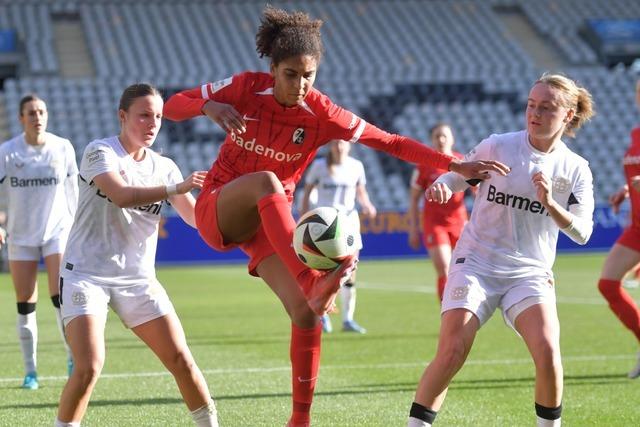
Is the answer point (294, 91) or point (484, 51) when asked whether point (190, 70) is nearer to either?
point (484, 51)

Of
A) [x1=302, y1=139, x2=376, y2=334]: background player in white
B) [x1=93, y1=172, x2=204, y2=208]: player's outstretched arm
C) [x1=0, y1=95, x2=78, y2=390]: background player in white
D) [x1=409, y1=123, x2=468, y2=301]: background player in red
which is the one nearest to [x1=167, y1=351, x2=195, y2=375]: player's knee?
[x1=93, y1=172, x2=204, y2=208]: player's outstretched arm

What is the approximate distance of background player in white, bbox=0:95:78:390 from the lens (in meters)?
8.78

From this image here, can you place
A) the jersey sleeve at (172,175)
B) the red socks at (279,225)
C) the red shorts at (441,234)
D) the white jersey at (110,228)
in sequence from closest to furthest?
the red socks at (279,225)
the white jersey at (110,228)
the jersey sleeve at (172,175)
the red shorts at (441,234)

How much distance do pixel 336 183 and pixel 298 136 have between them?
7.46m

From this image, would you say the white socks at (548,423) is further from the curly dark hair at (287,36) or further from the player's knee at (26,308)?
the player's knee at (26,308)

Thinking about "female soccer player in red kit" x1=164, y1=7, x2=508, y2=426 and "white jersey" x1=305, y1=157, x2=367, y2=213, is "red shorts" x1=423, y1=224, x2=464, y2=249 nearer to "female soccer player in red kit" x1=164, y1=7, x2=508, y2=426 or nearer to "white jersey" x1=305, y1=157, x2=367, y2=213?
"white jersey" x1=305, y1=157, x2=367, y2=213

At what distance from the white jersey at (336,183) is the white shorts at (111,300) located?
24.5 feet

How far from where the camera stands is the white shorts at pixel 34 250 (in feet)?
28.9

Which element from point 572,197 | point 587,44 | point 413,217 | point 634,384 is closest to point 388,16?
point 587,44

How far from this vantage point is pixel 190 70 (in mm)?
34094

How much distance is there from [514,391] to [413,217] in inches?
178

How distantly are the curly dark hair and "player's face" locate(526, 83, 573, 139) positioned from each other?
3.71 ft

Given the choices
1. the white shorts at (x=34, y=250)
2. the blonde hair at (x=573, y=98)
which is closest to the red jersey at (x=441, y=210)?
the white shorts at (x=34, y=250)

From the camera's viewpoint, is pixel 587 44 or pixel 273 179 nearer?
pixel 273 179
